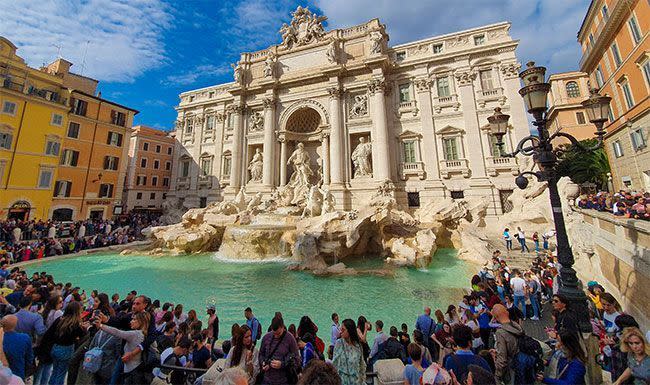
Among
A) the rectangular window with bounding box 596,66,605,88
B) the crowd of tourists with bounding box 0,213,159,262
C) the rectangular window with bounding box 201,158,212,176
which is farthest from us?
the rectangular window with bounding box 201,158,212,176

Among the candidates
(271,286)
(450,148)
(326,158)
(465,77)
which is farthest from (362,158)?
(271,286)

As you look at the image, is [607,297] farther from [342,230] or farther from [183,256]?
[183,256]

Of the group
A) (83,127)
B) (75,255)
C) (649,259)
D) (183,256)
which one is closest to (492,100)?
(649,259)

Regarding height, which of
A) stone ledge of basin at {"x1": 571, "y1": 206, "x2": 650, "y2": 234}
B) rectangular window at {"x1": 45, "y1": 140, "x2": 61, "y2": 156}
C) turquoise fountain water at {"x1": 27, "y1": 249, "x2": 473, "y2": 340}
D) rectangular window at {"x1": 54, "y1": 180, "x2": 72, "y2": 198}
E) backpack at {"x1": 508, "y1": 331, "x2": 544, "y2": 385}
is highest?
rectangular window at {"x1": 45, "y1": 140, "x2": 61, "y2": 156}

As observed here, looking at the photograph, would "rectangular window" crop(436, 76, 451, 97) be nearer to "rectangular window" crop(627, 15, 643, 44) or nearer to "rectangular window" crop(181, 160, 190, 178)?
"rectangular window" crop(627, 15, 643, 44)

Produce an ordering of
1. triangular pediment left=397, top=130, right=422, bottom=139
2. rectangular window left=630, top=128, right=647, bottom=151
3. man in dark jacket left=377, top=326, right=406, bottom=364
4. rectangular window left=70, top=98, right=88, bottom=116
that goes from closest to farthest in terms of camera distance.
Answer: man in dark jacket left=377, top=326, right=406, bottom=364
rectangular window left=630, top=128, right=647, bottom=151
triangular pediment left=397, top=130, right=422, bottom=139
rectangular window left=70, top=98, right=88, bottom=116

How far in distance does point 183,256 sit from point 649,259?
645 inches

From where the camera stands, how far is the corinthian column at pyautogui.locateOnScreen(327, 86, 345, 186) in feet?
62.0

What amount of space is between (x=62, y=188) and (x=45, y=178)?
54.5 inches

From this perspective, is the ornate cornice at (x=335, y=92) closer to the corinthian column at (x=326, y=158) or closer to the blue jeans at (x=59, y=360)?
the corinthian column at (x=326, y=158)

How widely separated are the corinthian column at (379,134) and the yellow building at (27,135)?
2280 centimetres

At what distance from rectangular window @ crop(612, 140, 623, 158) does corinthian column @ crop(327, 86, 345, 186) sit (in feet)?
51.5

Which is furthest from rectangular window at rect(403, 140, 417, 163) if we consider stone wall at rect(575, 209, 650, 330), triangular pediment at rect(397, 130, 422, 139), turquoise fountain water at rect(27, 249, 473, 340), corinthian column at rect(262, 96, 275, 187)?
stone wall at rect(575, 209, 650, 330)

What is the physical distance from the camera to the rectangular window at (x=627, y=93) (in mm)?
12896
